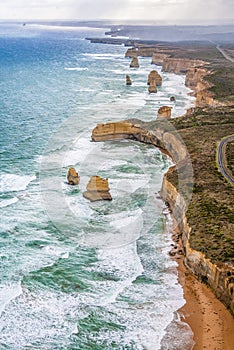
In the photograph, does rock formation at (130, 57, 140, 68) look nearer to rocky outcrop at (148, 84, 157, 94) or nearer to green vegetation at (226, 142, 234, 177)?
rocky outcrop at (148, 84, 157, 94)

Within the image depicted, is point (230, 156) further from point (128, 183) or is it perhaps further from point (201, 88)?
point (201, 88)

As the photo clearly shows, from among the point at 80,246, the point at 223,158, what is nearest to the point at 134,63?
the point at 223,158

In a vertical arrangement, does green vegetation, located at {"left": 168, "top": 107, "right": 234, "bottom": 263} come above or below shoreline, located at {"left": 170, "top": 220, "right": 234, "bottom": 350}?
above

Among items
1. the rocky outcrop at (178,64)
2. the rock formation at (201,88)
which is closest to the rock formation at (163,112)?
the rock formation at (201,88)

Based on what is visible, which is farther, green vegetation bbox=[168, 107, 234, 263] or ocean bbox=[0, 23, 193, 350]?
green vegetation bbox=[168, 107, 234, 263]

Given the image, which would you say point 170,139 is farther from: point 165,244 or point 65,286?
point 65,286

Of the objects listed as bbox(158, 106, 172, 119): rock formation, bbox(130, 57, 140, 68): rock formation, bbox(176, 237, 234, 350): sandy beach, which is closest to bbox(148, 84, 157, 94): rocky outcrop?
bbox(158, 106, 172, 119): rock formation

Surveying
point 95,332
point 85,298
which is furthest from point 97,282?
point 95,332
